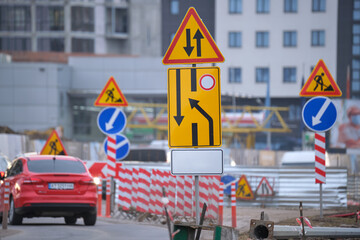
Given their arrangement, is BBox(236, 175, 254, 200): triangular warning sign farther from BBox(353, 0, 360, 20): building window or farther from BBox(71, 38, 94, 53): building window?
BBox(71, 38, 94, 53): building window

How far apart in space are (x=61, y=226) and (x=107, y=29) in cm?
8813

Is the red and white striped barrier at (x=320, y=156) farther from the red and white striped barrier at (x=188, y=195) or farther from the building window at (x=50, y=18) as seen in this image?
the building window at (x=50, y=18)

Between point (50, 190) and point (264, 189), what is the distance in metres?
11.8

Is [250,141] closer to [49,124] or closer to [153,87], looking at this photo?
[153,87]

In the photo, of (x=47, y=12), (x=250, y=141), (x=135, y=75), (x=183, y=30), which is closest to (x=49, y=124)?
(x=135, y=75)

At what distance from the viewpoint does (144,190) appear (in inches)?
878

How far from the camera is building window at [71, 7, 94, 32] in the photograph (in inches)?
4050

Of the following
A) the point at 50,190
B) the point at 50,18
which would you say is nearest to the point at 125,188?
the point at 50,190

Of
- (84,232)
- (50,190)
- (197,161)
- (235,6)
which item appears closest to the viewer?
(197,161)

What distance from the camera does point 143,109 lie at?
72625 millimetres

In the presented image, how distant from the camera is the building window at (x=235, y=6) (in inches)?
3533

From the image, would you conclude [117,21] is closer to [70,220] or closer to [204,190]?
[204,190]

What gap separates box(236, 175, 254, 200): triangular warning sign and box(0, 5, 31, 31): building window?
78088 millimetres

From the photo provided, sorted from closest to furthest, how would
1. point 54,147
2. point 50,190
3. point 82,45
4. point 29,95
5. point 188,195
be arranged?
point 50,190 → point 188,195 → point 54,147 → point 29,95 → point 82,45
